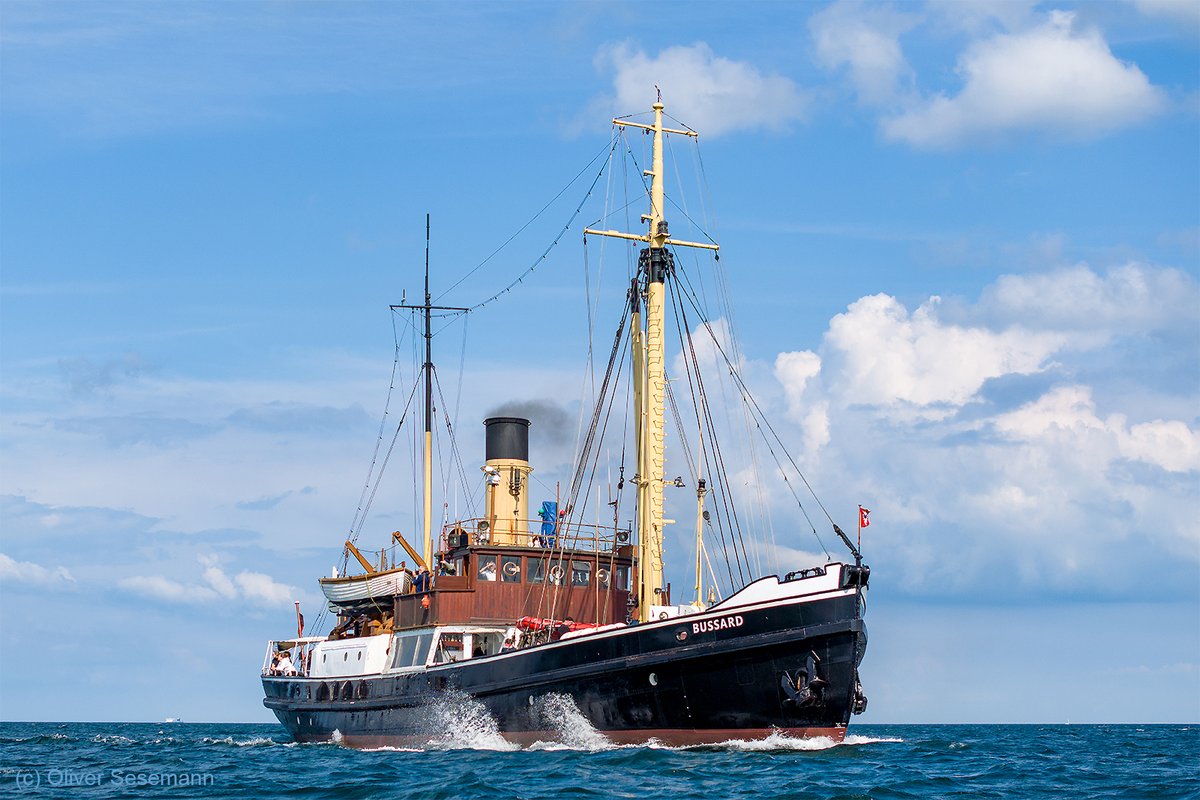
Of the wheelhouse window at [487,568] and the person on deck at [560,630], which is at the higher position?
the wheelhouse window at [487,568]

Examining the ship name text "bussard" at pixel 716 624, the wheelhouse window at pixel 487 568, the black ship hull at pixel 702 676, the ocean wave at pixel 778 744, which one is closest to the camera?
the black ship hull at pixel 702 676

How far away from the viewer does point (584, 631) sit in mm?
36031

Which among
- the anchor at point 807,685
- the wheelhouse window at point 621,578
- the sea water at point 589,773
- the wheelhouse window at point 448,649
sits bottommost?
the sea water at point 589,773

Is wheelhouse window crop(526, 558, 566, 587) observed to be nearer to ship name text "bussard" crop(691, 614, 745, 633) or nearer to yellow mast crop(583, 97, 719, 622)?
yellow mast crop(583, 97, 719, 622)

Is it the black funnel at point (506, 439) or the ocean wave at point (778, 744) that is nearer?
the ocean wave at point (778, 744)

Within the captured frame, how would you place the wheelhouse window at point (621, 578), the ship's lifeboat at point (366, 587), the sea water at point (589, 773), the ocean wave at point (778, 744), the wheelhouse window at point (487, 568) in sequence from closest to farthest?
the sea water at point (589, 773)
the ocean wave at point (778, 744)
the wheelhouse window at point (487, 568)
the wheelhouse window at point (621, 578)
the ship's lifeboat at point (366, 587)

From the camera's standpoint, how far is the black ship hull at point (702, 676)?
32.6m

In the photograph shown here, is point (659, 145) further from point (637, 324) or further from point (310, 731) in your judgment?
point (310, 731)

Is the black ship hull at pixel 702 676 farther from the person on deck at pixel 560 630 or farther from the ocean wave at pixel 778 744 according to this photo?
the person on deck at pixel 560 630

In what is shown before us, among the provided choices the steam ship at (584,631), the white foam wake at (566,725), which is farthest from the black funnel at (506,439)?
the white foam wake at (566,725)

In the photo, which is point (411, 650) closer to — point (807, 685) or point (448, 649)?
point (448, 649)

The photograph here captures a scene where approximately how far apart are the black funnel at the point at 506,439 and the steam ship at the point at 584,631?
57 mm

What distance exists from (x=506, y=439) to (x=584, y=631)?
1111 centimetres

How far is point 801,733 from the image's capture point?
1298 inches
